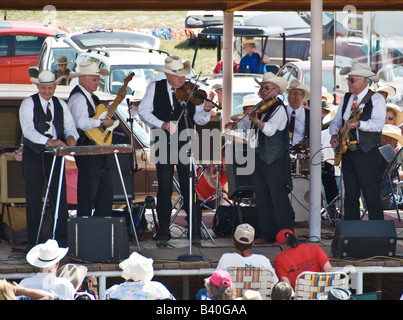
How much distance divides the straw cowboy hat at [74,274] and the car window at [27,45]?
469 inches

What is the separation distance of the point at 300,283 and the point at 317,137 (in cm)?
236

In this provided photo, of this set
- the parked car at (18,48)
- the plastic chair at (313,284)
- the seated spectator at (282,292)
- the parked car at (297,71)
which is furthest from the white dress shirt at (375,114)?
the parked car at (18,48)

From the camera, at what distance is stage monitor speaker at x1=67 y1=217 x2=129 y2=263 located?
7453 millimetres

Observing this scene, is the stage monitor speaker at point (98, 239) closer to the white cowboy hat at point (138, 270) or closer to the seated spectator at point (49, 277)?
the seated spectator at point (49, 277)

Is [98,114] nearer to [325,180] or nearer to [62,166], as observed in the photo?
[62,166]

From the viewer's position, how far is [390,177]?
907 cm

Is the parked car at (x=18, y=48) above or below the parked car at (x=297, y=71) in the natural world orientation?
above

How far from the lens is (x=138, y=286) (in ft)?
19.5

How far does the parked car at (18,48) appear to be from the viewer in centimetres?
1727

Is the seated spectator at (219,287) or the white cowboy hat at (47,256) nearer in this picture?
the seated spectator at (219,287)

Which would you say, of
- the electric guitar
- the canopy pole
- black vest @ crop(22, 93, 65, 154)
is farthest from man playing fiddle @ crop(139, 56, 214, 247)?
the canopy pole

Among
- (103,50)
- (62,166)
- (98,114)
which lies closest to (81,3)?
(98,114)

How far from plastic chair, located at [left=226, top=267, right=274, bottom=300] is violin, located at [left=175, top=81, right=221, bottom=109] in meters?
2.15

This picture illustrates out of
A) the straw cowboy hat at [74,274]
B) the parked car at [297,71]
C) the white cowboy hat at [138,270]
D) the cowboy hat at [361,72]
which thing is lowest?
the straw cowboy hat at [74,274]
